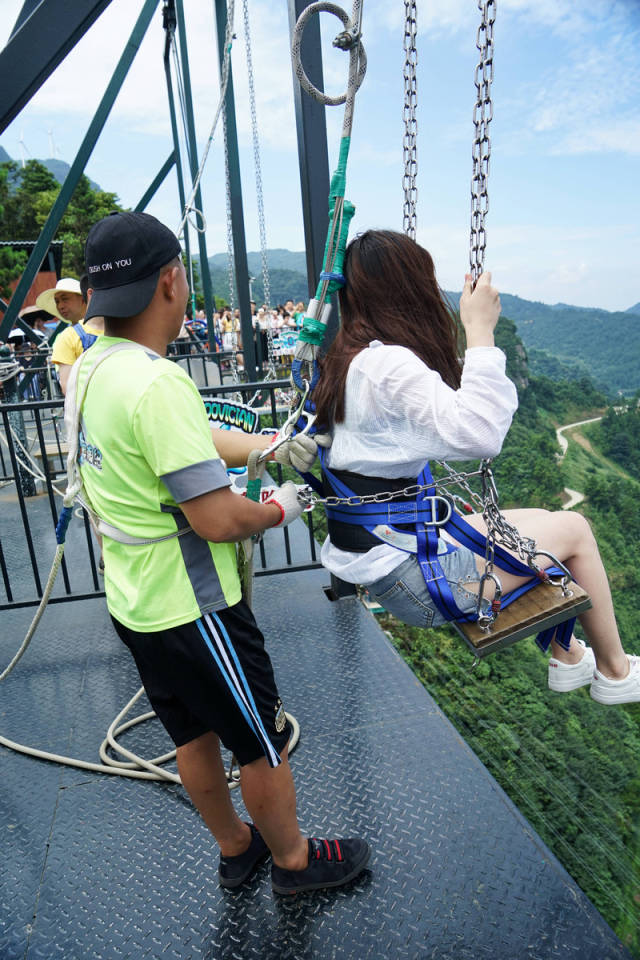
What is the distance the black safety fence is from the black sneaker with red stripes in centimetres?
119

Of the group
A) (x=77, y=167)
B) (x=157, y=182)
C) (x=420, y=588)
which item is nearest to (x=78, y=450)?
(x=420, y=588)

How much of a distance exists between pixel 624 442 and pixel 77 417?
66.8 meters

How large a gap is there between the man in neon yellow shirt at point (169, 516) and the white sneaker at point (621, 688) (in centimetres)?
100

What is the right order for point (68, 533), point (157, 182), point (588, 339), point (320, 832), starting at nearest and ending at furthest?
point (320, 832), point (68, 533), point (157, 182), point (588, 339)

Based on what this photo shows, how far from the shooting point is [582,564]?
1950 mm

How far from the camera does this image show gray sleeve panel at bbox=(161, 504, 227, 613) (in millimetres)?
1525

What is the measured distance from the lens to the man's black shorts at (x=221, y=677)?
1.54m

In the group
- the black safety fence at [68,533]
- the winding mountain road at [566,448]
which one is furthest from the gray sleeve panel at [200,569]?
the winding mountain road at [566,448]

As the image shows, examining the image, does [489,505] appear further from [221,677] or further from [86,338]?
[86,338]

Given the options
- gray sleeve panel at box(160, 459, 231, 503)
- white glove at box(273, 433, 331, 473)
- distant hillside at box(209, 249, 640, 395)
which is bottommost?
distant hillside at box(209, 249, 640, 395)

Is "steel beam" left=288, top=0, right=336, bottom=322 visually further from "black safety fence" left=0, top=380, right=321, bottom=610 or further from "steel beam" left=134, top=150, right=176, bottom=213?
"steel beam" left=134, top=150, right=176, bottom=213

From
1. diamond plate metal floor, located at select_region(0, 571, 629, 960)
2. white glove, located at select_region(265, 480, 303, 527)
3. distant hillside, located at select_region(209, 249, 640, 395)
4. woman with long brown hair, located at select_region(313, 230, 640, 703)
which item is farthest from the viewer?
distant hillside, located at select_region(209, 249, 640, 395)

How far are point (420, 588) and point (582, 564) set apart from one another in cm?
55

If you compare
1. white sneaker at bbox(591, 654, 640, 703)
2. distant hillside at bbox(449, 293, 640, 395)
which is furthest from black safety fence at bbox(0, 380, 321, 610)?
distant hillside at bbox(449, 293, 640, 395)
